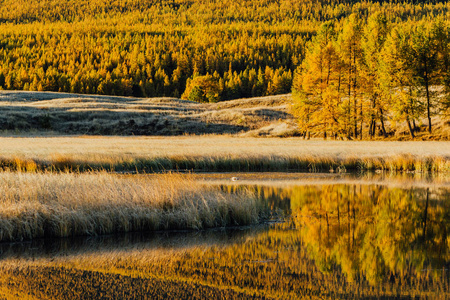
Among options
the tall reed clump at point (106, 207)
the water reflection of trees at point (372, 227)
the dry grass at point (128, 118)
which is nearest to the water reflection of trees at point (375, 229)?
the water reflection of trees at point (372, 227)

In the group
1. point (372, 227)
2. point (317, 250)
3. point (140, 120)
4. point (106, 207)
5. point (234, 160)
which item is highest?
point (106, 207)

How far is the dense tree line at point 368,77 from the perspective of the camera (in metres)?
54.1

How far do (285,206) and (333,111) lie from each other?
3643 cm

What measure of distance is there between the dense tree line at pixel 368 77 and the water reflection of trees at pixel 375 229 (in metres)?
30.5

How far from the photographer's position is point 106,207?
16.1 metres

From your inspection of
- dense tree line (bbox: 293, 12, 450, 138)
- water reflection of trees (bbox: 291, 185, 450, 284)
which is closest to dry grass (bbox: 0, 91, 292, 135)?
dense tree line (bbox: 293, 12, 450, 138)

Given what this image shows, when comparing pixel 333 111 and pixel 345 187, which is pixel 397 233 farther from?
pixel 333 111

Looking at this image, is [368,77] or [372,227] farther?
[368,77]

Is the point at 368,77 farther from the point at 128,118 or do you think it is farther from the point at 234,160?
the point at 128,118

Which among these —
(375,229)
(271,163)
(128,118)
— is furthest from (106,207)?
(128,118)

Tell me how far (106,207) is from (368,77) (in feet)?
149

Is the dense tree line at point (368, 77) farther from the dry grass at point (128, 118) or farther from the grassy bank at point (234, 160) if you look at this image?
the grassy bank at point (234, 160)

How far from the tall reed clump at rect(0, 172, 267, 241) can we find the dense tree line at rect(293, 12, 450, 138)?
1548 inches

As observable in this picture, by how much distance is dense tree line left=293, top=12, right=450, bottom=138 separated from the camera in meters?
54.1
